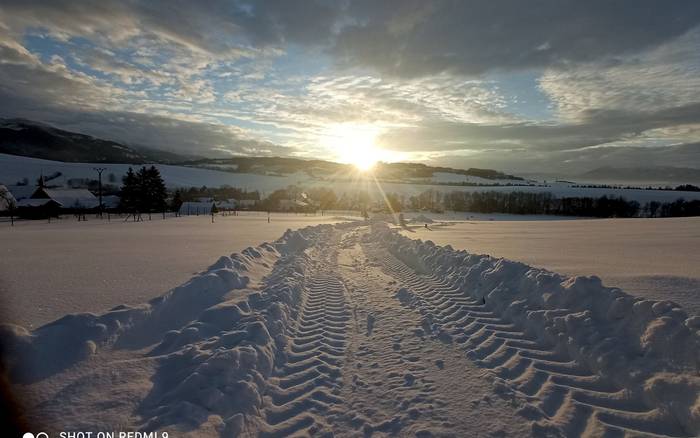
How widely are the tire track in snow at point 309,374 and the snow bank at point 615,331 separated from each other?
252 centimetres

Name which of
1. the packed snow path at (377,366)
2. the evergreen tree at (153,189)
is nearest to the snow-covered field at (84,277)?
the packed snow path at (377,366)

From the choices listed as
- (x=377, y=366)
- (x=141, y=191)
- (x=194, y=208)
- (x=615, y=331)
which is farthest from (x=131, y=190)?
(x=615, y=331)

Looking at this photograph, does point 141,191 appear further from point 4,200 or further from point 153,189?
point 4,200

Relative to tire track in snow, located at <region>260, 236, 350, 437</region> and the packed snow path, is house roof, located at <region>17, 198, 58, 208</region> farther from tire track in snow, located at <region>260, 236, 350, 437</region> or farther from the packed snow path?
tire track in snow, located at <region>260, 236, 350, 437</region>

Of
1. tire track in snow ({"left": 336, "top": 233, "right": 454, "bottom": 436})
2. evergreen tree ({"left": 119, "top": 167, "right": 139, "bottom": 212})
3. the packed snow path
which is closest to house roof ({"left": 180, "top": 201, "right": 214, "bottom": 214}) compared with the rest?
evergreen tree ({"left": 119, "top": 167, "right": 139, "bottom": 212})

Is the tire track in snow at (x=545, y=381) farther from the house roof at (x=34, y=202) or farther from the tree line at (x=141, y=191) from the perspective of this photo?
the house roof at (x=34, y=202)

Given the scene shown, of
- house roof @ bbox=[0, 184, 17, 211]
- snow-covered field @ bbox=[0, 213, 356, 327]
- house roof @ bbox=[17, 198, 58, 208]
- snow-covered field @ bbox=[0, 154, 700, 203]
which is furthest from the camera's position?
snow-covered field @ bbox=[0, 154, 700, 203]

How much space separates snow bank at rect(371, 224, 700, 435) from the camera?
4.11m

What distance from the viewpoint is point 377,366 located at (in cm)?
514

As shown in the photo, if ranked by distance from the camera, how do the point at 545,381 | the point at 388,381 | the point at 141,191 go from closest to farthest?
the point at 545,381, the point at 388,381, the point at 141,191

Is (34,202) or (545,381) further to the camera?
(34,202)

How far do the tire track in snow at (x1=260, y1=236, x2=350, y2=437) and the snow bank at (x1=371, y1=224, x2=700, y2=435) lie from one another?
8.26 ft

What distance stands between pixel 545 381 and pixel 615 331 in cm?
181

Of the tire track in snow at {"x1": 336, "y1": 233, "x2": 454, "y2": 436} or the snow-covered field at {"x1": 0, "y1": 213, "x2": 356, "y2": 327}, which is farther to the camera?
the snow-covered field at {"x1": 0, "y1": 213, "x2": 356, "y2": 327}
